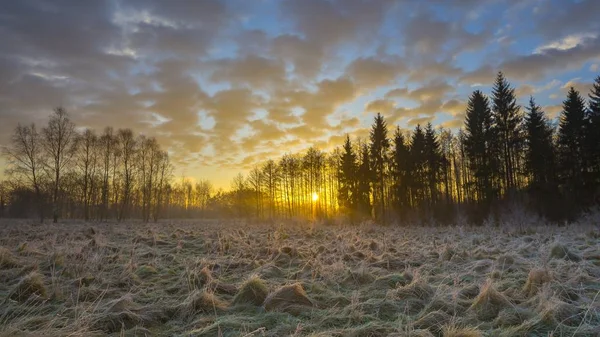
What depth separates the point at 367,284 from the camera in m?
5.31

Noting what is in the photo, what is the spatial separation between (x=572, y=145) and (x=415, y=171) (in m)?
14.3

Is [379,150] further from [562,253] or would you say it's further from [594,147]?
[562,253]

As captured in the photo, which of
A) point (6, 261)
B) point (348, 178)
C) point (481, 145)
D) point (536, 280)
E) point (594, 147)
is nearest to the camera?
point (536, 280)

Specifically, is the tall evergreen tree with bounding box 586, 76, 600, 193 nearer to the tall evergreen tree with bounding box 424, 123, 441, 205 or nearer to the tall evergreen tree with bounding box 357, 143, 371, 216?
the tall evergreen tree with bounding box 424, 123, 441, 205

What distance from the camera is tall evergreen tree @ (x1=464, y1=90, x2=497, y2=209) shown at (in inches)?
1240

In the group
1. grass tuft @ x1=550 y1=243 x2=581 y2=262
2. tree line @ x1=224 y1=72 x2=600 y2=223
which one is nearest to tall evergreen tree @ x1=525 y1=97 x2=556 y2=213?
tree line @ x1=224 y1=72 x2=600 y2=223

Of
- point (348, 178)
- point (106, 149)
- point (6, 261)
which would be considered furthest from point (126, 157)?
point (6, 261)

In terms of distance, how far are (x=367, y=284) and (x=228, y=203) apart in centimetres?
8066

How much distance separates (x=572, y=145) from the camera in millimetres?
29312

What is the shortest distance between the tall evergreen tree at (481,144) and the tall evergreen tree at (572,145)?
554 centimetres

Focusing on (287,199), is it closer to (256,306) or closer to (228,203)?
(228,203)

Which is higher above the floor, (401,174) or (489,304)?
(401,174)

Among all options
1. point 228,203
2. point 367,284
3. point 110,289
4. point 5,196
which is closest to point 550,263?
point 367,284

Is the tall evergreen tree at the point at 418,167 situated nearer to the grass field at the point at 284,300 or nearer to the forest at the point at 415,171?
the forest at the point at 415,171
